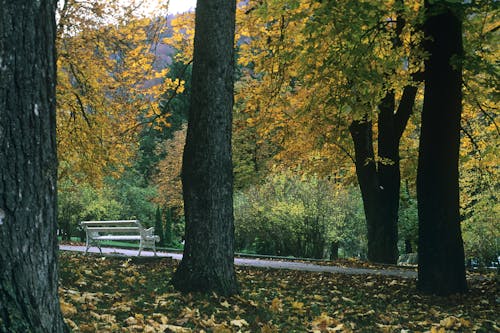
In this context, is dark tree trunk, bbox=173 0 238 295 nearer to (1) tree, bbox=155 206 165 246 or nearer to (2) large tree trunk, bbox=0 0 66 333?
(2) large tree trunk, bbox=0 0 66 333

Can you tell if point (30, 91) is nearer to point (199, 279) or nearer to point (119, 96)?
point (199, 279)

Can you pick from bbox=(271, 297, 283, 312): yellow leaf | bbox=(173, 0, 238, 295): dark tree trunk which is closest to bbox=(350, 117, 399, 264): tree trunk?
bbox=(173, 0, 238, 295): dark tree trunk

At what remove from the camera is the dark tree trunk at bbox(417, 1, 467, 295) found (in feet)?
30.7

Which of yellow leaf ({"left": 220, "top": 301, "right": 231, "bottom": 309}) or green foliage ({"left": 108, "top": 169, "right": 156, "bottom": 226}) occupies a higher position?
green foliage ({"left": 108, "top": 169, "right": 156, "bottom": 226})

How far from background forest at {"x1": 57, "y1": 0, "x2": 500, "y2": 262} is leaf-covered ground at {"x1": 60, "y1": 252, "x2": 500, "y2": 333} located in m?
3.22

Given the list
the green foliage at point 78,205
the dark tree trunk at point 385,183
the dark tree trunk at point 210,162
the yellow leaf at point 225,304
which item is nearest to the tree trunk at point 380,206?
the dark tree trunk at point 385,183

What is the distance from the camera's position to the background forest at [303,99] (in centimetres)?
1033

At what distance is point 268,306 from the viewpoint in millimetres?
7121

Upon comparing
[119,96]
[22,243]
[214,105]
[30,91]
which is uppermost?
[119,96]

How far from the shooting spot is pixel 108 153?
1531cm

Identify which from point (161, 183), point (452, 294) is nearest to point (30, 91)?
point (452, 294)

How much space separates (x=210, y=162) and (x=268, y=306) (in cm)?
202

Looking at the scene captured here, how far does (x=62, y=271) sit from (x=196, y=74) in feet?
11.9

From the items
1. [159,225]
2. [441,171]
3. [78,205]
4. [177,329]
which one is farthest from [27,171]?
[78,205]
